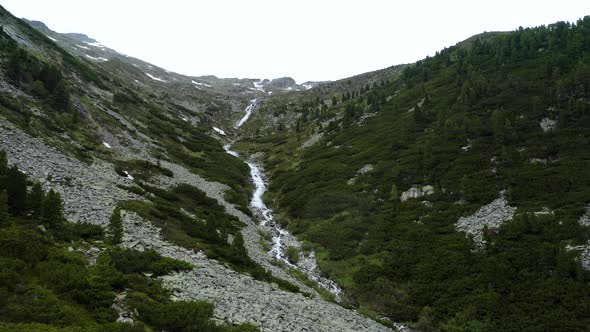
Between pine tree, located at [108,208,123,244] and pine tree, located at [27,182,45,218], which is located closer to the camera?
pine tree, located at [27,182,45,218]

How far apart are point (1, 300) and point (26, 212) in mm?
11092

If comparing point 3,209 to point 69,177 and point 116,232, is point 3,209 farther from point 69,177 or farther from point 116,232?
point 69,177

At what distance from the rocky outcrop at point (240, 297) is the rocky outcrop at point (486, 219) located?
14213mm

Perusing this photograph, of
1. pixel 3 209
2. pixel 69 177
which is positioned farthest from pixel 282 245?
pixel 3 209

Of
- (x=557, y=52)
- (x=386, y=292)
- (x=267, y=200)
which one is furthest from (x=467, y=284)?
(x=557, y=52)

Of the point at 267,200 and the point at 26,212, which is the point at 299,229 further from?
the point at 26,212

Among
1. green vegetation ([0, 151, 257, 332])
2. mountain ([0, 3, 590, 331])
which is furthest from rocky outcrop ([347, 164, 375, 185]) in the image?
green vegetation ([0, 151, 257, 332])

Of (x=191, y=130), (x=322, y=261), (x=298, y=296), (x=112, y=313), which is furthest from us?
(x=191, y=130)

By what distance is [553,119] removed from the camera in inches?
1881

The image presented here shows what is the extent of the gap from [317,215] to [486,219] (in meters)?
Result: 18.6

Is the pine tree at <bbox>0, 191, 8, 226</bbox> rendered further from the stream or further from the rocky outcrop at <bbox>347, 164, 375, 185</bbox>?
the rocky outcrop at <bbox>347, 164, 375, 185</bbox>

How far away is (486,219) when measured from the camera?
117 ft

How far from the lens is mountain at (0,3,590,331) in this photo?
18766mm

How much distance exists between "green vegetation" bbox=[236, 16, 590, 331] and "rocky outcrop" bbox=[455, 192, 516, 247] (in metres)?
0.79
